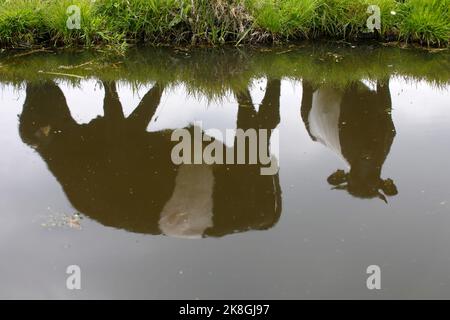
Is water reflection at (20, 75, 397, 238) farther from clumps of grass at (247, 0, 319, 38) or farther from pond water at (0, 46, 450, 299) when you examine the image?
clumps of grass at (247, 0, 319, 38)

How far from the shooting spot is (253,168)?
401 cm

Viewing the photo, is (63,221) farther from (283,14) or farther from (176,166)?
(283,14)

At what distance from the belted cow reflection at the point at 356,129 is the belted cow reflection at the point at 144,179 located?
0.39 m

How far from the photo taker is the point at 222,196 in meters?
3.66

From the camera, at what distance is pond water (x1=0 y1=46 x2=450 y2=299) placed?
9.78 feet

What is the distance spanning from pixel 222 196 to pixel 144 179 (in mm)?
550

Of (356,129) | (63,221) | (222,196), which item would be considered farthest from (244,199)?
(356,129)

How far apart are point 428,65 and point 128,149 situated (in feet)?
11.4

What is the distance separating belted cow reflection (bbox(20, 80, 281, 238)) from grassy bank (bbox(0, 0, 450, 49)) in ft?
5.86

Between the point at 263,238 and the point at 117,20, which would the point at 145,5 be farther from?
the point at 263,238

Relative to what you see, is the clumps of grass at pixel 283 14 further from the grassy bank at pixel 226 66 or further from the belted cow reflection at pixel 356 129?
the belted cow reflection at pixel 356 129

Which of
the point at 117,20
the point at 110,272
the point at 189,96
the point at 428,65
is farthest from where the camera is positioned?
the point at 117,20

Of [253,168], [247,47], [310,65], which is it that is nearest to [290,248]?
[253,168]

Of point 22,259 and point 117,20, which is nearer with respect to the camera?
point 22,259
